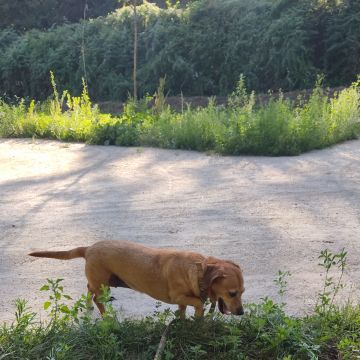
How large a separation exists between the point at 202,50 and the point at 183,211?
14193mm

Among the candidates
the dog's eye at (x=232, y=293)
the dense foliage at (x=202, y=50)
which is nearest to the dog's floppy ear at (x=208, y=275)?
the dog's eye at (x=232, y=293)

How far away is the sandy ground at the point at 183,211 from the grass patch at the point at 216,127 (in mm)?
333

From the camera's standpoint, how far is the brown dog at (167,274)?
128 inches

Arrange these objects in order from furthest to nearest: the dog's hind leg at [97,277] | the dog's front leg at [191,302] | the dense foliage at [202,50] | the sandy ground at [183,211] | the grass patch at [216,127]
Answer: the dense foliage at [202,50], the grass patch at [216,127], the sandy ground at [183,211], the dog's hind leg at [97,277], the dog's front leg at [191,302]

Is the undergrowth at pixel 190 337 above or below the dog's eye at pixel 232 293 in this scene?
below

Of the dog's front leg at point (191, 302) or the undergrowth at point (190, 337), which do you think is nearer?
the undergrowth at point (190, 337)

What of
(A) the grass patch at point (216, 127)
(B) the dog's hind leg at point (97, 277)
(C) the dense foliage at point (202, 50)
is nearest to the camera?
(B) the dog's hind leg at point (97, 277)

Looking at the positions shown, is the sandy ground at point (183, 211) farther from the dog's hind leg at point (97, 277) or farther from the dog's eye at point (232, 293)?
the dog's eye at point (232, 293)

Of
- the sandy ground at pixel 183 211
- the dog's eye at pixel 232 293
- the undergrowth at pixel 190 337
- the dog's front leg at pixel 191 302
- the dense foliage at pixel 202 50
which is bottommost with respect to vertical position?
the sandy ground at pixel 183 211

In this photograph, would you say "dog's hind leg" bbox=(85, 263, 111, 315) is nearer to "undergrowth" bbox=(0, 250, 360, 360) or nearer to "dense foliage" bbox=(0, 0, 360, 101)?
"undergrowth" bbox=(0, 250, 360, 360)

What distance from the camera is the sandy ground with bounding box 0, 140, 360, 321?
4.76 metres

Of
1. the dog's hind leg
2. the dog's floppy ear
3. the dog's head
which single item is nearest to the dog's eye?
the dog's head

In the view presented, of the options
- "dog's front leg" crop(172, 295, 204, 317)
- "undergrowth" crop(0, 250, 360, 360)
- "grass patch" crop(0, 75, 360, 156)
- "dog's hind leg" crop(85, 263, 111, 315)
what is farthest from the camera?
"grass patch" crop(0, 75, 360, 156)

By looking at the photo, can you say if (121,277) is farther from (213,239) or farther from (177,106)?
(177,106)
